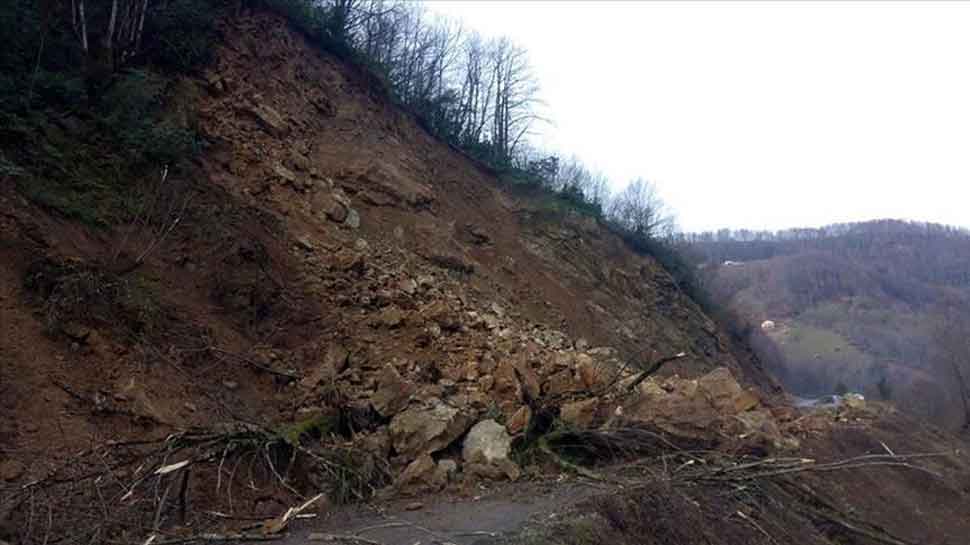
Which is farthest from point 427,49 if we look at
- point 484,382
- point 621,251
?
point 484,382

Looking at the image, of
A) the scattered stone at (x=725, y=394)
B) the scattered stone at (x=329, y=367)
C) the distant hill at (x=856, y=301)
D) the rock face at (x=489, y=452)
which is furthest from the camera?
the distant hill at (x=856, y=301)

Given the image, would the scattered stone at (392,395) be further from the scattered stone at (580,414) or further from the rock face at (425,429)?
the scattered stone at (580,414)

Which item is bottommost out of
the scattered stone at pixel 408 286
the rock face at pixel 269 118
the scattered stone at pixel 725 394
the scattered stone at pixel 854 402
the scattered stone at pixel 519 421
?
the scattered stone at pixel 519 421

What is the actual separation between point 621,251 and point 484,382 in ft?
50.9

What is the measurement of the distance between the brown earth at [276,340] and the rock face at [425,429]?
0.03m

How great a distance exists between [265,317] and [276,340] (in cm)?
39

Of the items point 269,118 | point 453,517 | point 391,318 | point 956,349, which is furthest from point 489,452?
point 956,349

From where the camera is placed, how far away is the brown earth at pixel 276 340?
671 centimetres

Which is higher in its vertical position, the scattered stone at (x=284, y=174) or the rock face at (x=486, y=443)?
the scattered stone at (x=284, y=174)

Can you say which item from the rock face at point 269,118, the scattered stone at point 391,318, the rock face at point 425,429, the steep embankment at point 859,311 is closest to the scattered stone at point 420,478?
the rock face at point 425,429

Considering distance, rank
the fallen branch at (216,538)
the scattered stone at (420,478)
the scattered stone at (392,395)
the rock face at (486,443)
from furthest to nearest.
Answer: the scattered stone at (392,395), the rock face at (486,443), the scattered stone at (420,478), the fallen branch at (216,538)

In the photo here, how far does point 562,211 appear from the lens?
22.2 m

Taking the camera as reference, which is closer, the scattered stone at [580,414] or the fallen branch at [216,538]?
the fallen branch at [216,538]

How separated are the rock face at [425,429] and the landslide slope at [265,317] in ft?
0.11
